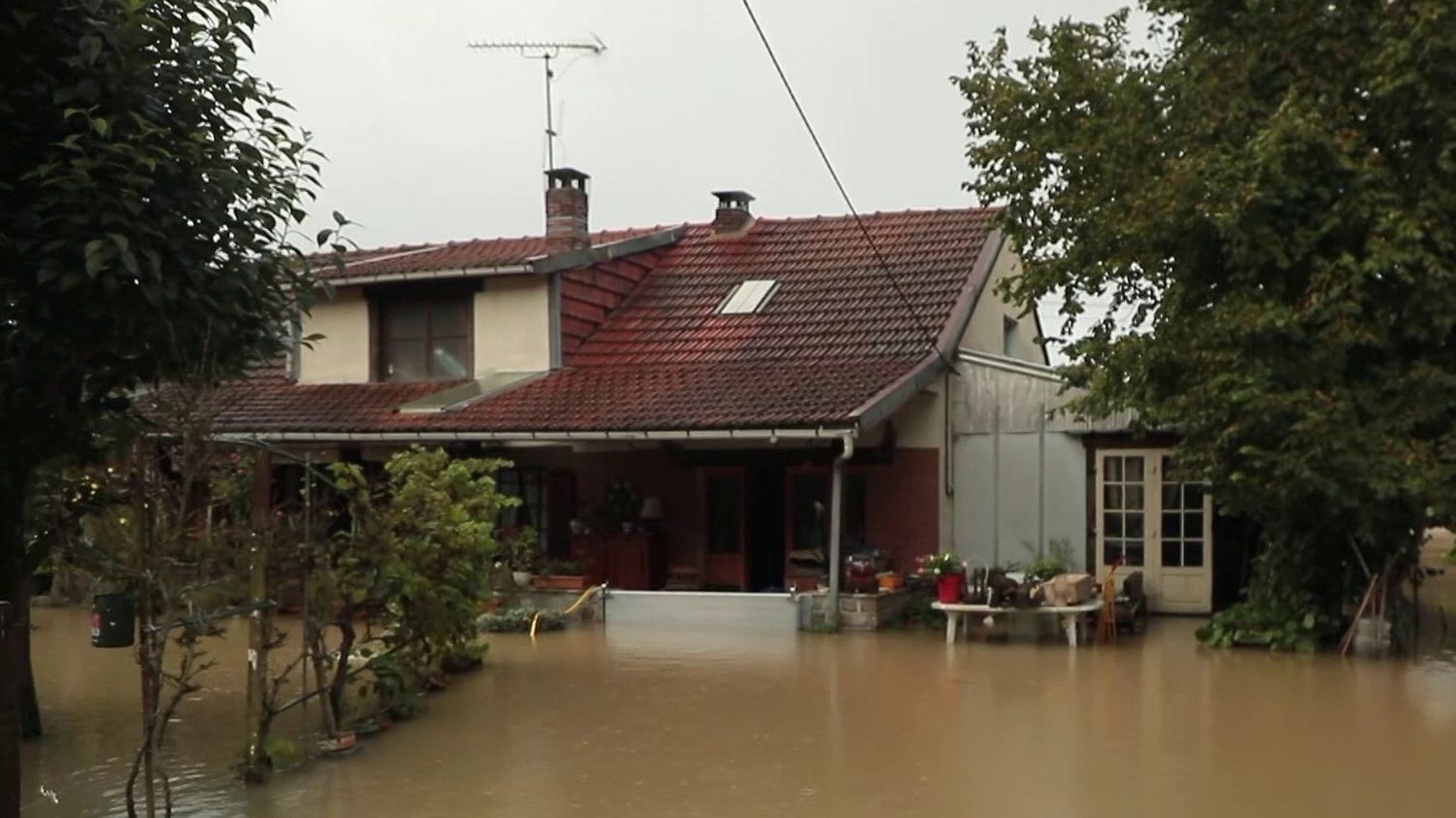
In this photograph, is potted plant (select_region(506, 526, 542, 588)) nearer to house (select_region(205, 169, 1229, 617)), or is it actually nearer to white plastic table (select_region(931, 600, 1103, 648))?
house (select_region(205, 169, 1229, 617))

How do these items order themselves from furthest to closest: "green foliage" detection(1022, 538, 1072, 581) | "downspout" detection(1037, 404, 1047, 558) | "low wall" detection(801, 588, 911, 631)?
1. "downspout" detection(1037, 404, 1047, 558)
2. "low wall" detection(801, 588, 911, 631)
3. "green foliage" detection(1022, 538, 1072, 581)

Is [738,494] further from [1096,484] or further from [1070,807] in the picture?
[1070,807]

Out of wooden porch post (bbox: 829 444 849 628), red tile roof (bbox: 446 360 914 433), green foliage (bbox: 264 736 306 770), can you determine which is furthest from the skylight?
green foliage (bbox: 264 736 306 770)

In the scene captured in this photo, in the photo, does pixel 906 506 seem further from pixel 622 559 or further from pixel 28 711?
pixel 28 711

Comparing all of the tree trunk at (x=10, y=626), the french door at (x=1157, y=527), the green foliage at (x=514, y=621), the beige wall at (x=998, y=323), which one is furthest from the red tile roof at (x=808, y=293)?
the tree trunk at (x=10, y=626)

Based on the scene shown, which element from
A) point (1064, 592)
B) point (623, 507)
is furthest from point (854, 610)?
point (623, 507)

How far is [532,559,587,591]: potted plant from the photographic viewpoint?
658 inches

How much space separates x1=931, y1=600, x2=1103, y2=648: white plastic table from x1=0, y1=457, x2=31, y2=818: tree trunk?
9.63m


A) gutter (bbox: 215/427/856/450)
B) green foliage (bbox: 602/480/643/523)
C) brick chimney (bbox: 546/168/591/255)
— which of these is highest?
brick chimney (bbox: 546/168/591/255)

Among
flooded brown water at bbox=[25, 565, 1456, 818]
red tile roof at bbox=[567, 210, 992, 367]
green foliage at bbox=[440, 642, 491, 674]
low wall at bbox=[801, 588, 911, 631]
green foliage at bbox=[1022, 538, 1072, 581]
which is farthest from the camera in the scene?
red tile roof at bbox=[567, 210, 992, 367]

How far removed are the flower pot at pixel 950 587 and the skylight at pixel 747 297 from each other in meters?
5.88

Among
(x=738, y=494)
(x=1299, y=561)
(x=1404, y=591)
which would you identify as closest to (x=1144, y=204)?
(x=1299, y=561)

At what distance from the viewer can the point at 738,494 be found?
17688mm

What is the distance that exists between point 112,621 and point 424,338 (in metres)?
12.1
